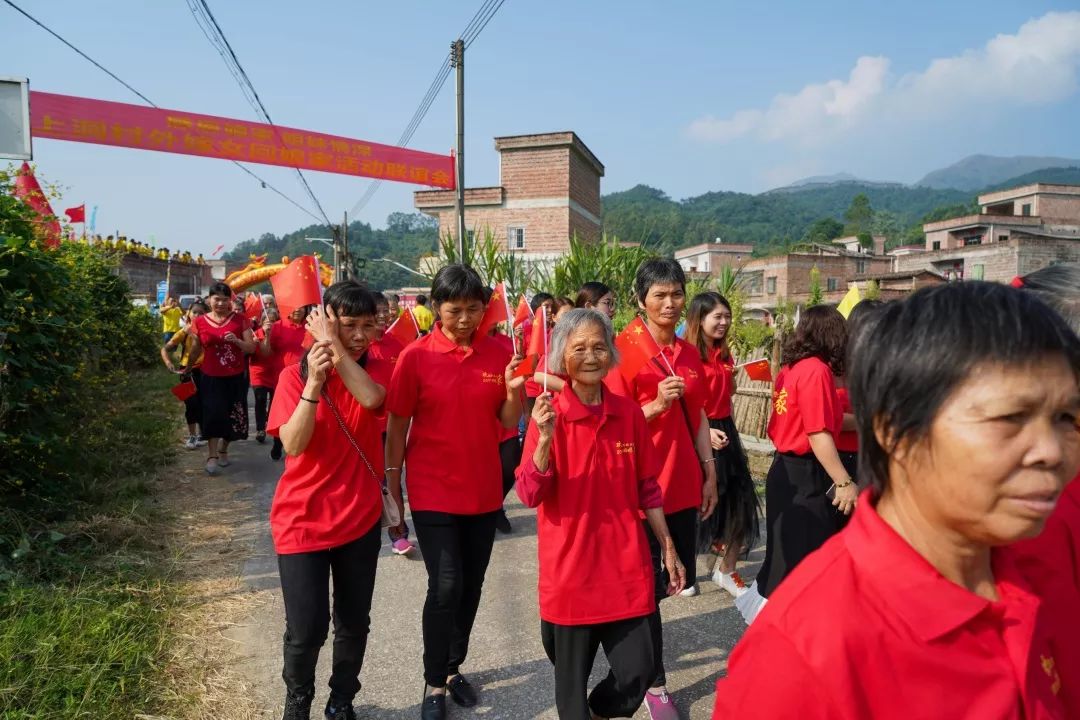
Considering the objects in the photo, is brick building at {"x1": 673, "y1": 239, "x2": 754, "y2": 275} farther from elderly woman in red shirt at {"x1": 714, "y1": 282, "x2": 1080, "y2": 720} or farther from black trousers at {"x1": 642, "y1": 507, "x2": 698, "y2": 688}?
elderly woman in red shirt at {"x1": 714, "y1": 282, "x2": 1080, "y2": 720}

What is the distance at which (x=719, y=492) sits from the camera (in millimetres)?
4262

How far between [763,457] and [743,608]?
506cm

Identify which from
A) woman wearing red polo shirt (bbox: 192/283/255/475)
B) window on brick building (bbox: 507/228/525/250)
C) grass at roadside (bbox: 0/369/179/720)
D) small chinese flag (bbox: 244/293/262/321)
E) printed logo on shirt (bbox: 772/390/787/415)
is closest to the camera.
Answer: grass at roadside (bbox: 0/369/179/720)

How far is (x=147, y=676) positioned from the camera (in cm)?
318

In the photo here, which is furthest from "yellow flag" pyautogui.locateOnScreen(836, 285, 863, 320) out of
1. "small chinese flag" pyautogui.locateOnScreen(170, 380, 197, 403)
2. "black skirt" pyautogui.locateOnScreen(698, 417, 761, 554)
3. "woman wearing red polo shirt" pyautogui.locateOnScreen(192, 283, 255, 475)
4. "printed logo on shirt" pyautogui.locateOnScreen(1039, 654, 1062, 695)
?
"small chinese flag" pyautogui.locateOnScreen(170, 380, 197, 403)

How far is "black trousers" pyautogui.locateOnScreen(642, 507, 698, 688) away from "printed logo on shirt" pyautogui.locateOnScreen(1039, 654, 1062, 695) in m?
1.68

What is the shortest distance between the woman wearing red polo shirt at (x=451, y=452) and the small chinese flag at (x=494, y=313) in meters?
0.07

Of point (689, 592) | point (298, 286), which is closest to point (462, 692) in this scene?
point (689, 592)

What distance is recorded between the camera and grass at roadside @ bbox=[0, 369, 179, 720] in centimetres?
293

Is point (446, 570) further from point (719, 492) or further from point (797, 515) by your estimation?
point (719, 492)

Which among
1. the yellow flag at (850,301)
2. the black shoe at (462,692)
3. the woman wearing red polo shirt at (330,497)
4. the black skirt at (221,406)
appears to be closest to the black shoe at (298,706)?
the woman wearing red polo shirt at (330,497)

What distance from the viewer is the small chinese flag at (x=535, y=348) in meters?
2.96


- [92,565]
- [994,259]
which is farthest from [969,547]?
[994,259]

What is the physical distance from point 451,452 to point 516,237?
2281 cm
